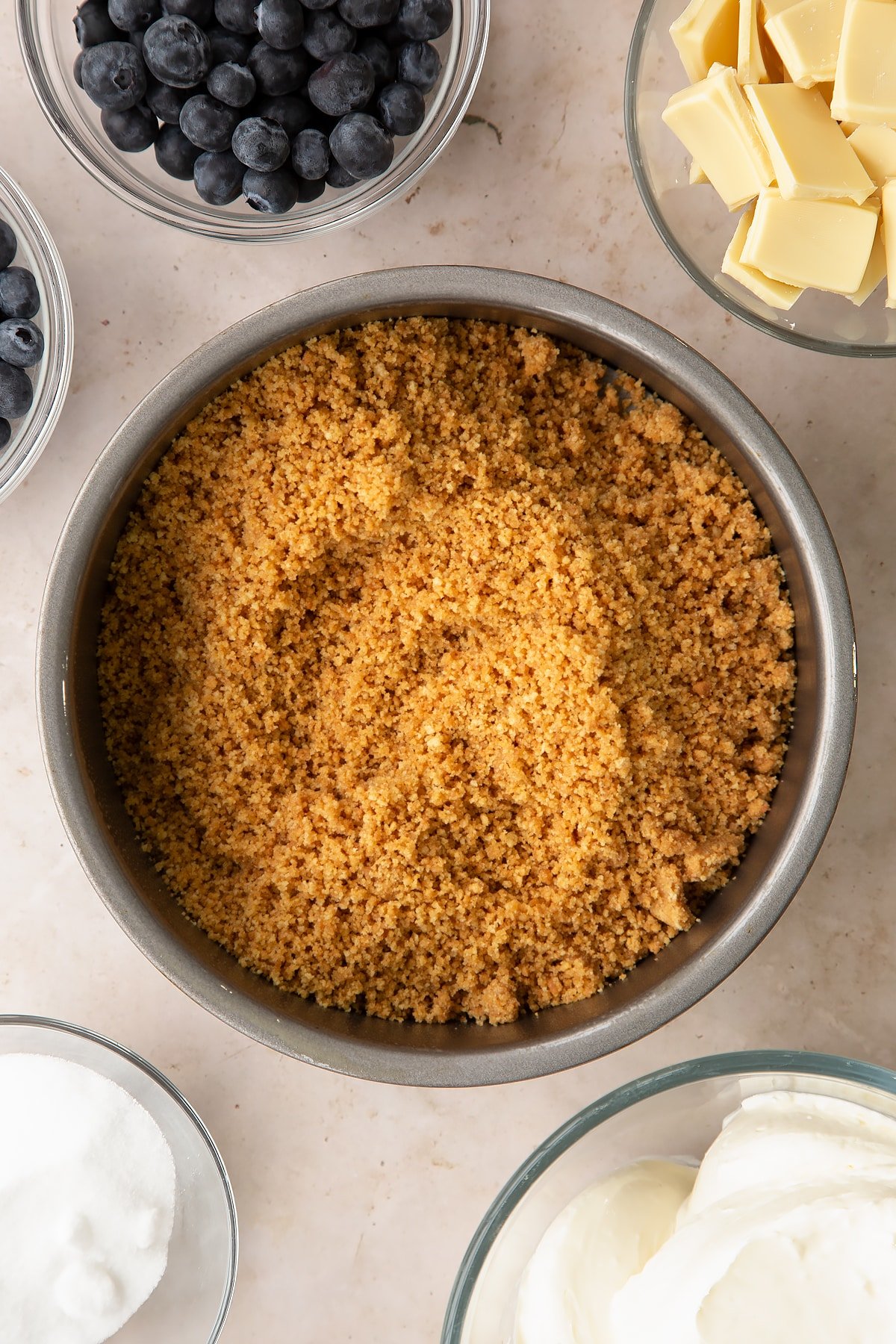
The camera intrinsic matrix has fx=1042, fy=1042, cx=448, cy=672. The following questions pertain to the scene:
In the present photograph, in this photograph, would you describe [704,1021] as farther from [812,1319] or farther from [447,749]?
[447,749]

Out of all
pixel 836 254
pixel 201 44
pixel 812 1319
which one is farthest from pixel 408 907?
pixel 201 44

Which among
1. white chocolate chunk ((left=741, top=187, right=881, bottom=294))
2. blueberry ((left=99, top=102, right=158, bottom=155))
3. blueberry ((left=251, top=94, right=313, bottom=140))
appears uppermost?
blueberry ((left=251, top=94, right=313, bottom=140))

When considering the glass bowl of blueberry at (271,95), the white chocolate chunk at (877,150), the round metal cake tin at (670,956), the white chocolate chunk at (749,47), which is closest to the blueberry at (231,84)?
the glass bowl of blueberry at (271,95)

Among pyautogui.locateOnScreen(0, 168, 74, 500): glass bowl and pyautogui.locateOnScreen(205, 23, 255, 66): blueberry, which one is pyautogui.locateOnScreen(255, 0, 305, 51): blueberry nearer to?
pyautogui.locateOnScreen(205, 23, 255, 66): blueberry

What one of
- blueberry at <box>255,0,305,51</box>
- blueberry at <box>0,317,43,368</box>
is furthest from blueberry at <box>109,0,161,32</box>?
blueberry at <box>0,317,43,368</box>

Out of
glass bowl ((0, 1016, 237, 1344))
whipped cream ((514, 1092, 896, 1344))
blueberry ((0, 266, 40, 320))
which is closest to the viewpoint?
whipped cream ((514, 1092, 896, 1344))

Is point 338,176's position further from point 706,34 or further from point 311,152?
point 706,34

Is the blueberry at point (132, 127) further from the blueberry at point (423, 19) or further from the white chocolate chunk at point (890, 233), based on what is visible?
the white chocolate chunk at point (890, 233)

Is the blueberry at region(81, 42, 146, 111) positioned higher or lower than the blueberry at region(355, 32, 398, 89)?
lower
